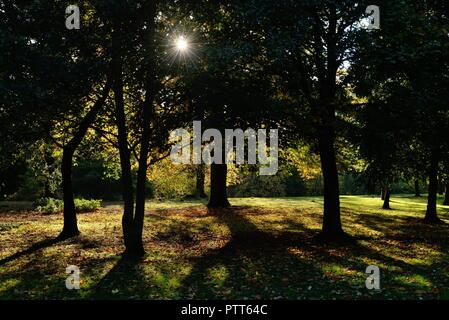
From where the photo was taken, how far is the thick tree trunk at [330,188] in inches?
685

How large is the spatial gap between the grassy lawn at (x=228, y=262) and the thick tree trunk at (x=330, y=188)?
0.86 m

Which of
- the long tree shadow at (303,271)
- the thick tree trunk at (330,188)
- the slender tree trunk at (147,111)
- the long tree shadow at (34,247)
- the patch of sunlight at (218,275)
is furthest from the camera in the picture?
the thick tree trunk at (330,188)

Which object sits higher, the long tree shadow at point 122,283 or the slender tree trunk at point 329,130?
the slender tree trunk at point 329,130

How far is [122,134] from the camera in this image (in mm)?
14547

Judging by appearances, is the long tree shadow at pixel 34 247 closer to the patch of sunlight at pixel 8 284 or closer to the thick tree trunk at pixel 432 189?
the patch of sunlight at pixel 8 284

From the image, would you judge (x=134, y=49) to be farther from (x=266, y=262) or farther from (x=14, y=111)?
(x=266, y=262)

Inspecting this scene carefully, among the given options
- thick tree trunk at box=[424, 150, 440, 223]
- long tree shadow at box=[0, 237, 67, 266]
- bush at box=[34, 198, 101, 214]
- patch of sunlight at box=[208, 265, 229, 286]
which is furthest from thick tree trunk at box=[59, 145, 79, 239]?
thick tree trunk at box=[424, 150, 440, 223]

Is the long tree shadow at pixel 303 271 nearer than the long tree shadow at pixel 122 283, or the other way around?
the long tree shadow at pixel 303 271

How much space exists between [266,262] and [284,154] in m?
15.5

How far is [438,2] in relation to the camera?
1617 cm

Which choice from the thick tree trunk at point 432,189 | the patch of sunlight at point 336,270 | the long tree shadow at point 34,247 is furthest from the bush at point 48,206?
the thick tree trunk at point 432,189

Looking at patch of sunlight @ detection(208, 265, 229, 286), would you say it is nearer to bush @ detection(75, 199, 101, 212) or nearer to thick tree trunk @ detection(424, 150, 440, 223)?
thick tree trunk @ detection(424, 150, 440, 223)
